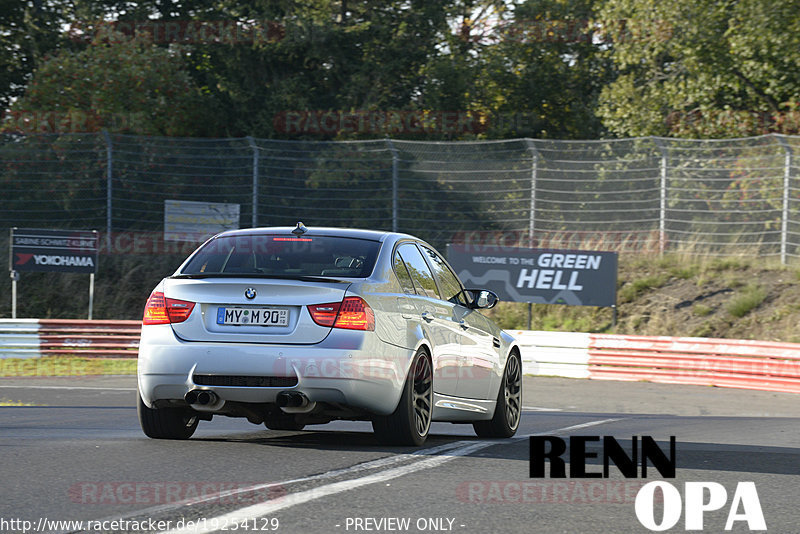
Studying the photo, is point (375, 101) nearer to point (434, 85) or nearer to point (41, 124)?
point (434, 85)

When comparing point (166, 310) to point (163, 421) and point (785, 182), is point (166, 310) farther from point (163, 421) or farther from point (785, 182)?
point (785, 182)

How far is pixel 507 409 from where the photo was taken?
394 inches

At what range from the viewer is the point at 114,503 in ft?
19.1

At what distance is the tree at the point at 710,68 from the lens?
27250 mm

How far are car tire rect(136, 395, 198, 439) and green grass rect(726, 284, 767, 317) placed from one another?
57.7ft

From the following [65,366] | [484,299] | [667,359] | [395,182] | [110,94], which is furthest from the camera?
[110,94]

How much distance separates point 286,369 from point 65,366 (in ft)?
52.6

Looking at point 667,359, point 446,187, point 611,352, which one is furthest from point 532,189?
point 667,359

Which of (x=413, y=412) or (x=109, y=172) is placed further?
(x=109, y=172)

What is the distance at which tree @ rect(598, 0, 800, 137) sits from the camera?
27250 mm

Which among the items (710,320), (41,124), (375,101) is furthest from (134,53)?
(710,320)

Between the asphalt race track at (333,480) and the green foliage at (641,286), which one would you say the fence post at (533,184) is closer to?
the green foliage at (641,286)

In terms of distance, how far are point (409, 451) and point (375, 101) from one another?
27249 mm

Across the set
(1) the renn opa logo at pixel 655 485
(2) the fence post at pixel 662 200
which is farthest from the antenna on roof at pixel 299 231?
(2) the fence post at pixel 662 200
